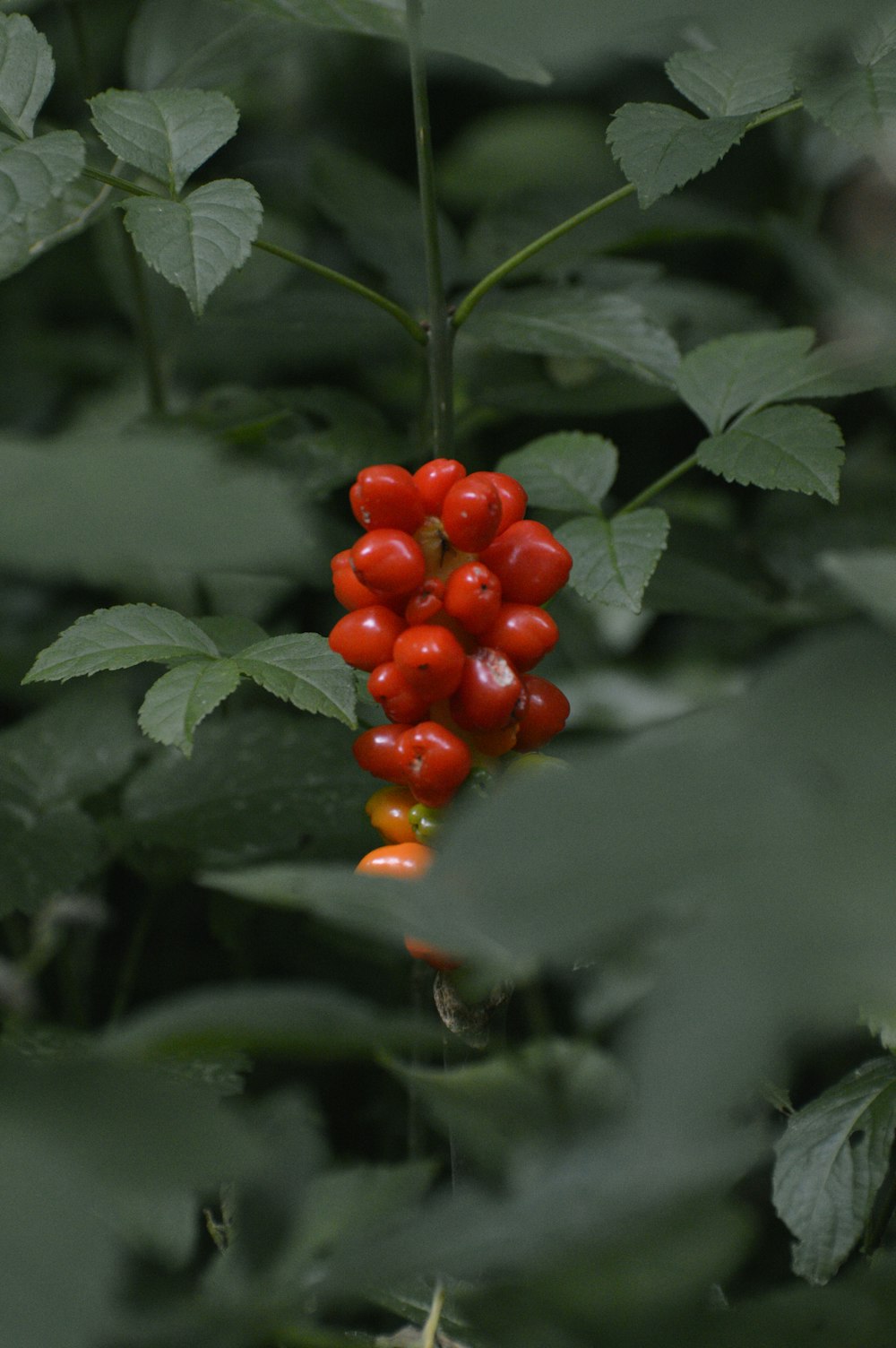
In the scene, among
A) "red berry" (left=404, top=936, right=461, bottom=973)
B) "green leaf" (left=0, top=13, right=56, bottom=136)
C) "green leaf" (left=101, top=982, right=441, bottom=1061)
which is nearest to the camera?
"green leaf" (left=101, top=982, right=441, bottom=1061)

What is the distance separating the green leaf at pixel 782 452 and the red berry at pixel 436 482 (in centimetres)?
16

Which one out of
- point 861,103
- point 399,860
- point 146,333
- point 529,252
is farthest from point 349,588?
point 146,333

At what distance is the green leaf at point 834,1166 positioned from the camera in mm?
630

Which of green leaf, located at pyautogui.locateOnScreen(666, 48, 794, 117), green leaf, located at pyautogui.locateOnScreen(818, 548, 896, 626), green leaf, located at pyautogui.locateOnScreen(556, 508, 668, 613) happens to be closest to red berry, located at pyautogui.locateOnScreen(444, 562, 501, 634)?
green leaf, located at pyautogui.locateOnScreen(556, 508, 668, 613)

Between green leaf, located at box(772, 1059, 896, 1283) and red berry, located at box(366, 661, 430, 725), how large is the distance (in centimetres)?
31

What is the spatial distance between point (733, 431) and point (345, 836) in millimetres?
421

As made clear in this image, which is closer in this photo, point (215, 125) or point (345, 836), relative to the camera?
point (215, 125)

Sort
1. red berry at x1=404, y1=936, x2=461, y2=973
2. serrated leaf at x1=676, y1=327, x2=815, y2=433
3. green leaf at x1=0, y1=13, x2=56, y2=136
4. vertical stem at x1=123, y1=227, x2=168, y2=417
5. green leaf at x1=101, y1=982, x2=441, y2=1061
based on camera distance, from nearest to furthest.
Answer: green leaf at x1=101, y1=982, x2=441, y2=1061 → red berry at x1=404, y1=936, x2=461, y2=973 → green leaf at x1=0, y1=13, x2=56, y2=136 → serrated leaf at x1=676, y1=327, x2=815, y2=433 → vertical stem at x1=123, y1=227, x2=168, y2=417

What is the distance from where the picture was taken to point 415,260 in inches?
44.1

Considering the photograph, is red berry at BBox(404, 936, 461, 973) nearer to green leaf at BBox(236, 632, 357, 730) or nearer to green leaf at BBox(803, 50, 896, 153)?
green leaf at BBox(236, 632, 357, 730)

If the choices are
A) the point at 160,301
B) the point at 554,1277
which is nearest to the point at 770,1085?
the point at 554,1277

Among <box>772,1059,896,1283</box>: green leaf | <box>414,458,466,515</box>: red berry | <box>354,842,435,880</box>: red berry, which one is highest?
<box>414,458,466,515</box>: red berry

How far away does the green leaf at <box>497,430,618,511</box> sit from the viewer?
0.82m

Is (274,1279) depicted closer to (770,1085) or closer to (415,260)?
(770,1085)
